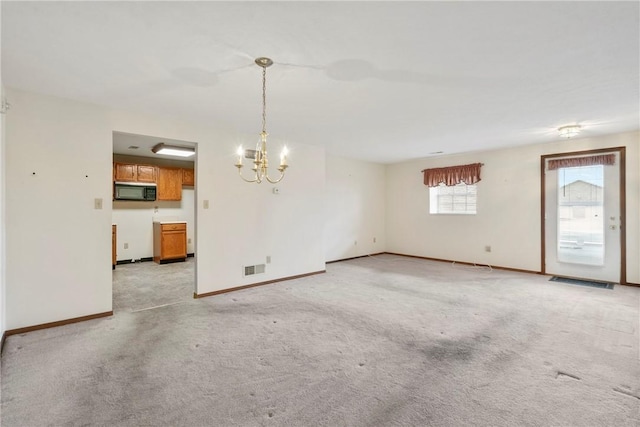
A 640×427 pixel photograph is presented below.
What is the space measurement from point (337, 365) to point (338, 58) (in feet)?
7.79

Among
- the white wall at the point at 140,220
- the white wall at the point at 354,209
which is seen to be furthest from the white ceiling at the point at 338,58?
the white wall at the point at 140,220

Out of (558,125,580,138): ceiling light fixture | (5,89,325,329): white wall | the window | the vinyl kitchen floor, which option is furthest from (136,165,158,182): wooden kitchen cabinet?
(558,125,580,138): ceiling light fixture

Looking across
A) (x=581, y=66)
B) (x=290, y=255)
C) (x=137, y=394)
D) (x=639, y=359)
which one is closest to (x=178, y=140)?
(x=290, y=255)

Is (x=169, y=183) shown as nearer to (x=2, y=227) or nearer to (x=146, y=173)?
(x=146, y=173)

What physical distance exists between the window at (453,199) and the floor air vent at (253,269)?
432 cm

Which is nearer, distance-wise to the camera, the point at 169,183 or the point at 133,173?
the point at 133,173

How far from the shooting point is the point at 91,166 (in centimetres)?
325

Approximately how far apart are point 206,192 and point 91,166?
1278 millimetres

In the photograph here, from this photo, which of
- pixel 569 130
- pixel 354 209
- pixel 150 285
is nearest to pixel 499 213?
pixel 569 130

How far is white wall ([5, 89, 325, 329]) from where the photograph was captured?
2881 mm

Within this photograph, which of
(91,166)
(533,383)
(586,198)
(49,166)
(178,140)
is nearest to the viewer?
(533,383)

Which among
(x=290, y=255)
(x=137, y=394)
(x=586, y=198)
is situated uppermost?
(x=586, y=198)

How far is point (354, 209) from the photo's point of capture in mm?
7148

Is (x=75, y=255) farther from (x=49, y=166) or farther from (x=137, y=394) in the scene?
(x=137, y=394)
